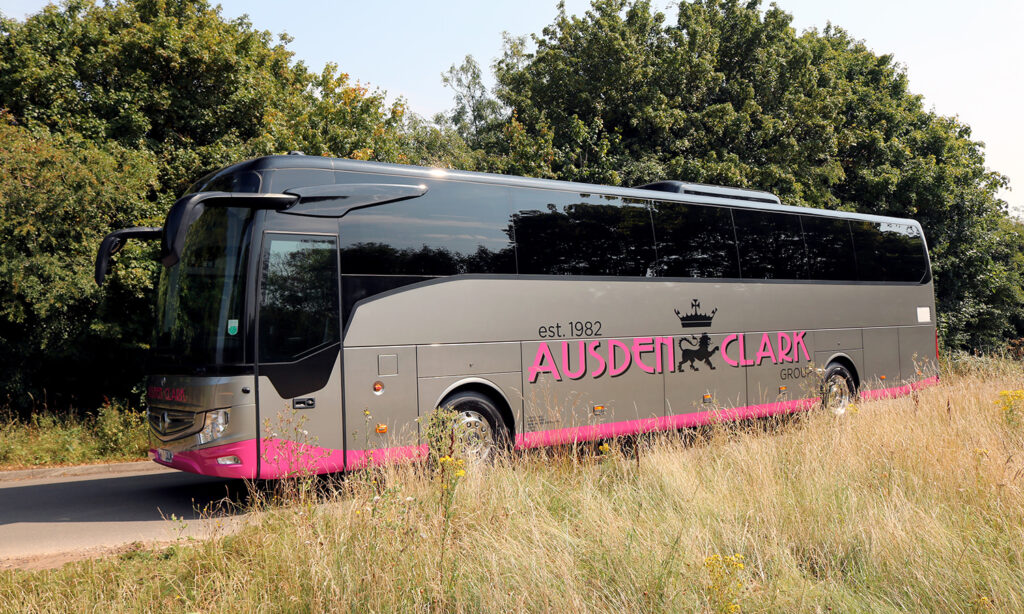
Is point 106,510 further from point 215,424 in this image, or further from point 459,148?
point 459,148

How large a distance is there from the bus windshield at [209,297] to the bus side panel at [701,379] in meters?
5.60

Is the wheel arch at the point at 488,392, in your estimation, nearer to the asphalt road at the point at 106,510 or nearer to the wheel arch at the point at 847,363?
the asphalt road at the point at 106,510

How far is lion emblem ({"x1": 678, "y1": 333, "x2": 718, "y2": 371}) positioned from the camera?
10094mm

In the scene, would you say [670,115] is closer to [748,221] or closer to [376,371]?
[748,221]

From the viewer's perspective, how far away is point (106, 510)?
7566mm

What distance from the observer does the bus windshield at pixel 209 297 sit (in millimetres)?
6918

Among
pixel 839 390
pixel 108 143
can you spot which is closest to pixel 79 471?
pixel 108 143

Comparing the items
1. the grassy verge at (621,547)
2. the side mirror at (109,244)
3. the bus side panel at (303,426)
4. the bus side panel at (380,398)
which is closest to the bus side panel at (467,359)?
the bus side panel at (380,398)

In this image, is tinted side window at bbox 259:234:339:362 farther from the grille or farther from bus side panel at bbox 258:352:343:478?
the grille

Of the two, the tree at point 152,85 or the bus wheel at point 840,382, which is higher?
the tree at point 152,85

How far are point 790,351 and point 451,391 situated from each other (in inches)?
238

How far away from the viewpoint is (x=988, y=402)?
924 centimetres

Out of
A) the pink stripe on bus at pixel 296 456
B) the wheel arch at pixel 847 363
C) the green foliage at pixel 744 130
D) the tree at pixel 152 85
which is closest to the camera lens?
the pink stripe on bus at pixel 296 456

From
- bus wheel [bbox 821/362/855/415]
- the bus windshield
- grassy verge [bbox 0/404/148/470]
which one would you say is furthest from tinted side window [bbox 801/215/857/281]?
grassy verge [bbox 0/404/148/470]
